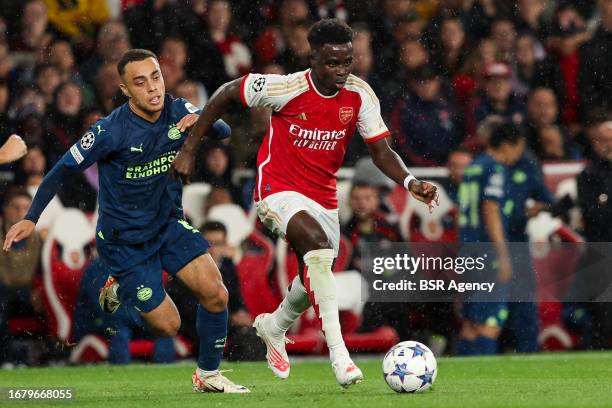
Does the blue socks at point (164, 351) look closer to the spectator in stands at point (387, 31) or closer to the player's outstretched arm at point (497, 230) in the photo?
the player's outstretched arm at point (497, 230)

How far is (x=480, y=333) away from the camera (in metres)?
12.3

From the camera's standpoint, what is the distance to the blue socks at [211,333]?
8.75 metres

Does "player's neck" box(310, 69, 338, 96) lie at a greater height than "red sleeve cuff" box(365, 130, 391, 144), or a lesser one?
greater

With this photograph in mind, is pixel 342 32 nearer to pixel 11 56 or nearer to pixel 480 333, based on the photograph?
pixel 480 333

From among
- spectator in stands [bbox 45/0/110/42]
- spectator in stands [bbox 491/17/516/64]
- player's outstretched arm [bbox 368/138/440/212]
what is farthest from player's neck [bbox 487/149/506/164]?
spectator in stands [bbox 45/0/110/42]

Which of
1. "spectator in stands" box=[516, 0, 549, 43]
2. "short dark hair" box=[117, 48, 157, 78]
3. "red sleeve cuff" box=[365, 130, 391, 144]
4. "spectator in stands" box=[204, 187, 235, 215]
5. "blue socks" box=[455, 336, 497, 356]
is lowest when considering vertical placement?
"blue socks" box=[455, 336, 497, 356]

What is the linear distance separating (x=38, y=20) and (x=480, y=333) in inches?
217

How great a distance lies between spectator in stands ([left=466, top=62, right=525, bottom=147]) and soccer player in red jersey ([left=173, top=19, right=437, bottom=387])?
15.7ft

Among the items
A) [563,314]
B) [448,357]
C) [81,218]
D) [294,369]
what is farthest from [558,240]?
[81,218]

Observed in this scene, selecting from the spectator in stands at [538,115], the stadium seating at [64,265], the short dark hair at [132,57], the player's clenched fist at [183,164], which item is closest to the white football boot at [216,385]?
the player's clenched fist at [183,164]

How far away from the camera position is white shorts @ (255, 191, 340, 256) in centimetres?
852

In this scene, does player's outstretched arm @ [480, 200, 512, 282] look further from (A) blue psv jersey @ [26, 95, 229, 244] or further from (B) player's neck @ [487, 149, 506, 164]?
(A) blue psv jersey @ [26, 95, 229, 244]

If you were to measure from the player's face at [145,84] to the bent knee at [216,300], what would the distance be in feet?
4.07

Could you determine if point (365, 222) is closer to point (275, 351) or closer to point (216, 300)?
point (275, 351)
